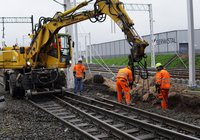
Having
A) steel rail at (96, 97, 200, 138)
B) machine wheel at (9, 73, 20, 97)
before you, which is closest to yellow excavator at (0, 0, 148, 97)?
machine wheel at (9, 73, 20, 97)

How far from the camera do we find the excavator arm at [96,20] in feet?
32.7

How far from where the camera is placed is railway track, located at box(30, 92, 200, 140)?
25.0 ft

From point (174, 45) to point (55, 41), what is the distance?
3682cm

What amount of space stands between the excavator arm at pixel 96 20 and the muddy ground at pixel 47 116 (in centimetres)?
231

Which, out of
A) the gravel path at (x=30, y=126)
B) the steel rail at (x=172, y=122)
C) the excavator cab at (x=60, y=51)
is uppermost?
the excavator cab at (x=60, y=51)

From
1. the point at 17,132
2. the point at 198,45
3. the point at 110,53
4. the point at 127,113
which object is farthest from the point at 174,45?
the point at 17,132

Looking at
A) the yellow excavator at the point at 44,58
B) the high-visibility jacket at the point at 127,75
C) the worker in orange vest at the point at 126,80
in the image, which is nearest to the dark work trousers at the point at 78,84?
the yellow excavator at the point at 44,58

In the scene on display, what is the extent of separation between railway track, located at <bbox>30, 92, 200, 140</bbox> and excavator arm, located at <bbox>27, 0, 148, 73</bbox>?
1960mm

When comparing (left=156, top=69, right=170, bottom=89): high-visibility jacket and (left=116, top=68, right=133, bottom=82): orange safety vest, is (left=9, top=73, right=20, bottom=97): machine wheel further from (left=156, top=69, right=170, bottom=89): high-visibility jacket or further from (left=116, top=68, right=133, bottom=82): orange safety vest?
(left=156, top=69, right=170, bottom=89): high-visibility jacket

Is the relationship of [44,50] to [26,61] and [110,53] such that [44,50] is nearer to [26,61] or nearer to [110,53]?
[26,61]

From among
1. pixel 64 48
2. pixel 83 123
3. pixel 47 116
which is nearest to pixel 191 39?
pixel 64 48

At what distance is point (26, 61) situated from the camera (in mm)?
15156

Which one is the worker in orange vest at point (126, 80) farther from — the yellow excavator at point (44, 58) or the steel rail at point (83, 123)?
the yellow excavator at point (44, 58)

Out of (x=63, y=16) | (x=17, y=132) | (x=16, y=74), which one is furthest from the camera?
(x=16, y=74)
